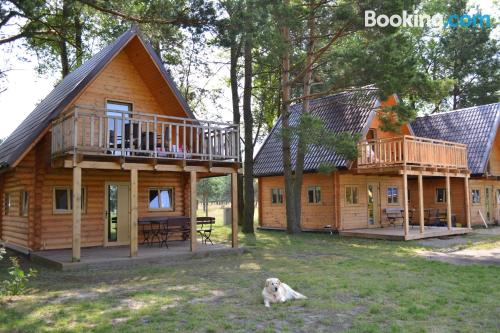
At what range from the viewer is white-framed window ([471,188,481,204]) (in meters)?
25.2

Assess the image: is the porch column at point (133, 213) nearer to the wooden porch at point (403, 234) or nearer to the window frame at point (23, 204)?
the window frame at point (23, 204)

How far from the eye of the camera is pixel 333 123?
2148 centimetres

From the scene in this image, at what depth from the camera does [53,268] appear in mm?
10664

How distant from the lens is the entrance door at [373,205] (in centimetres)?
2123

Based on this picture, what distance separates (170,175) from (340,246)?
630cm

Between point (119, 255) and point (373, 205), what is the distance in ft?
43.4

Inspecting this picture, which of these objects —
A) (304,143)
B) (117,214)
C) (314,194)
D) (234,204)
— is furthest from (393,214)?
(117,214)

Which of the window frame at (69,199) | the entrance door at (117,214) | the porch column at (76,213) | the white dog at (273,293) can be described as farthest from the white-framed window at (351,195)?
the white dog at (273,293)

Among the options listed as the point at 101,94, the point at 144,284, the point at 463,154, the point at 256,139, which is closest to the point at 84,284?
the point at 144,284

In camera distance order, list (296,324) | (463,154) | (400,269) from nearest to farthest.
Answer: (296,324) < (400,269) < (463,154)

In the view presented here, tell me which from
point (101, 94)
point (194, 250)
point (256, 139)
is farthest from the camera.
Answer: point (256, 139)

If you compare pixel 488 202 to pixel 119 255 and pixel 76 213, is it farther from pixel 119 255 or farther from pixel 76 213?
pixel 76 213

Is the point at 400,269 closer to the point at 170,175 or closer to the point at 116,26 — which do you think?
the point at 170,175

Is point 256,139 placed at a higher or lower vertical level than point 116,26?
lower
